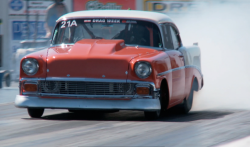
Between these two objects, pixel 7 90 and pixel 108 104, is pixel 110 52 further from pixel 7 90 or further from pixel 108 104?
pixel 7 90

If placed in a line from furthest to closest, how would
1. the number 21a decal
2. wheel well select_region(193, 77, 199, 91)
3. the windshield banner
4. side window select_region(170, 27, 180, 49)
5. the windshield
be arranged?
the windshield banner
wheel well select_region(193, 77, 199, 91)
side window select_region(170, 27, 180, 49)
the number 21a decal
the windshield

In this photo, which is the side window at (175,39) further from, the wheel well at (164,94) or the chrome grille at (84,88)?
the chrome grille at (84,88)

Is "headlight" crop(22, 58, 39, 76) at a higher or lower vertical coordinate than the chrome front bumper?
higher

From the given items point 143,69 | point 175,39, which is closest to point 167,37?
point 175,39

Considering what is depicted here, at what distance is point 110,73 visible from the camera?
626 cm

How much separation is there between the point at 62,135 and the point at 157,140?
1000mm

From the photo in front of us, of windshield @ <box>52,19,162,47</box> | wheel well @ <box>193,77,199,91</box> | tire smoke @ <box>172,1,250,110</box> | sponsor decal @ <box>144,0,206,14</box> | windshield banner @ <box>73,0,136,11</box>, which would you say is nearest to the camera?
windshield @ <box>52,19,162,47</box>

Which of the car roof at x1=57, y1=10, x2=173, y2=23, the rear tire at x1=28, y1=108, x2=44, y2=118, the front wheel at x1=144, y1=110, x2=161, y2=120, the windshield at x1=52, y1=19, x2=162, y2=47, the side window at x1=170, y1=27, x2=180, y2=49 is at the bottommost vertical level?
the rear tire at x1=28, y1=108, x2=44, y2=118

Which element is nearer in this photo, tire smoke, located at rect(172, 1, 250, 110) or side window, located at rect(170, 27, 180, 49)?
side window, located at rect(170, 27, 180, 49)

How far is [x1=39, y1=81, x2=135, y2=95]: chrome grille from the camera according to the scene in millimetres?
6270

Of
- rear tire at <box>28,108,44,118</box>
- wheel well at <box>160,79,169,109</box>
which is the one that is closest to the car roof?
wheel well at <box>160,79,169,109</box>

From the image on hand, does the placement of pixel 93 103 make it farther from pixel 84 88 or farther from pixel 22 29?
pixel 22 29

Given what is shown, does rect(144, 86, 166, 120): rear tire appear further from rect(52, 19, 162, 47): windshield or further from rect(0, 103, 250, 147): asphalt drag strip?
rect(52, 19, 162, 47): windshield

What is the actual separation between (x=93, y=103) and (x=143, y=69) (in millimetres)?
721
